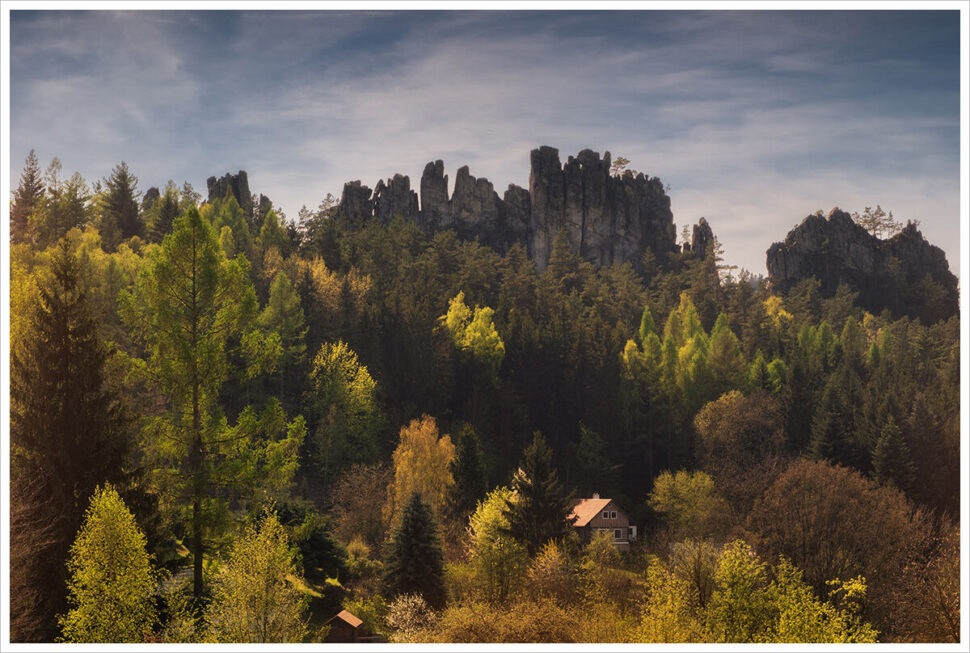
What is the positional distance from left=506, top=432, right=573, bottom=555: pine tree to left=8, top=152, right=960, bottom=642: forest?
0.48 ft

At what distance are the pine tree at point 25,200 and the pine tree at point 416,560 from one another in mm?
30229

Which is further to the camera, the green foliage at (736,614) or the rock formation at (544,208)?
the rock formation at (544,208)

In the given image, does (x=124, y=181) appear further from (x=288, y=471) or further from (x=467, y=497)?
(x=288, y=471)

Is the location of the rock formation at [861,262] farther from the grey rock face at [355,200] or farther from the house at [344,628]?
the house at [344,628]

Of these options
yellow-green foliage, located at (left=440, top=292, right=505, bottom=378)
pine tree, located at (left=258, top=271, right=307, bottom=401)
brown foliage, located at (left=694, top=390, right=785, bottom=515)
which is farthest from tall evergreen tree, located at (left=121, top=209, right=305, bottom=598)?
yellow-green foliage, located at (left=440, top=292, right=505, bottom=378)

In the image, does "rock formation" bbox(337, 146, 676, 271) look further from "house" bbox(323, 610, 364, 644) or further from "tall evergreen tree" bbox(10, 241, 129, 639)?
"tall evergreen tree" bbox(10, 241, 129, 639)

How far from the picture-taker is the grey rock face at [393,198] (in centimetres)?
9812

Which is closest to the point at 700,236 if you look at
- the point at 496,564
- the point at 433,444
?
the point at 433,444

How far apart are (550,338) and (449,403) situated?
9.81 metres

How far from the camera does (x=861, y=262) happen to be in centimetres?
10838

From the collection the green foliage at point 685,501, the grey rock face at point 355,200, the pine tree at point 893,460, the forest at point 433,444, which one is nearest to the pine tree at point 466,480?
the forest at point 433,444

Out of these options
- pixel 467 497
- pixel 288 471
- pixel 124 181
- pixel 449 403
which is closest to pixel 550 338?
pixel 449 403

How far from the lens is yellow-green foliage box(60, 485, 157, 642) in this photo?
1561 centimetres

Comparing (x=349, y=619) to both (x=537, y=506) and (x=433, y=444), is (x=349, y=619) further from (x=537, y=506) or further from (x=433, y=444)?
(x=433, y=444)
